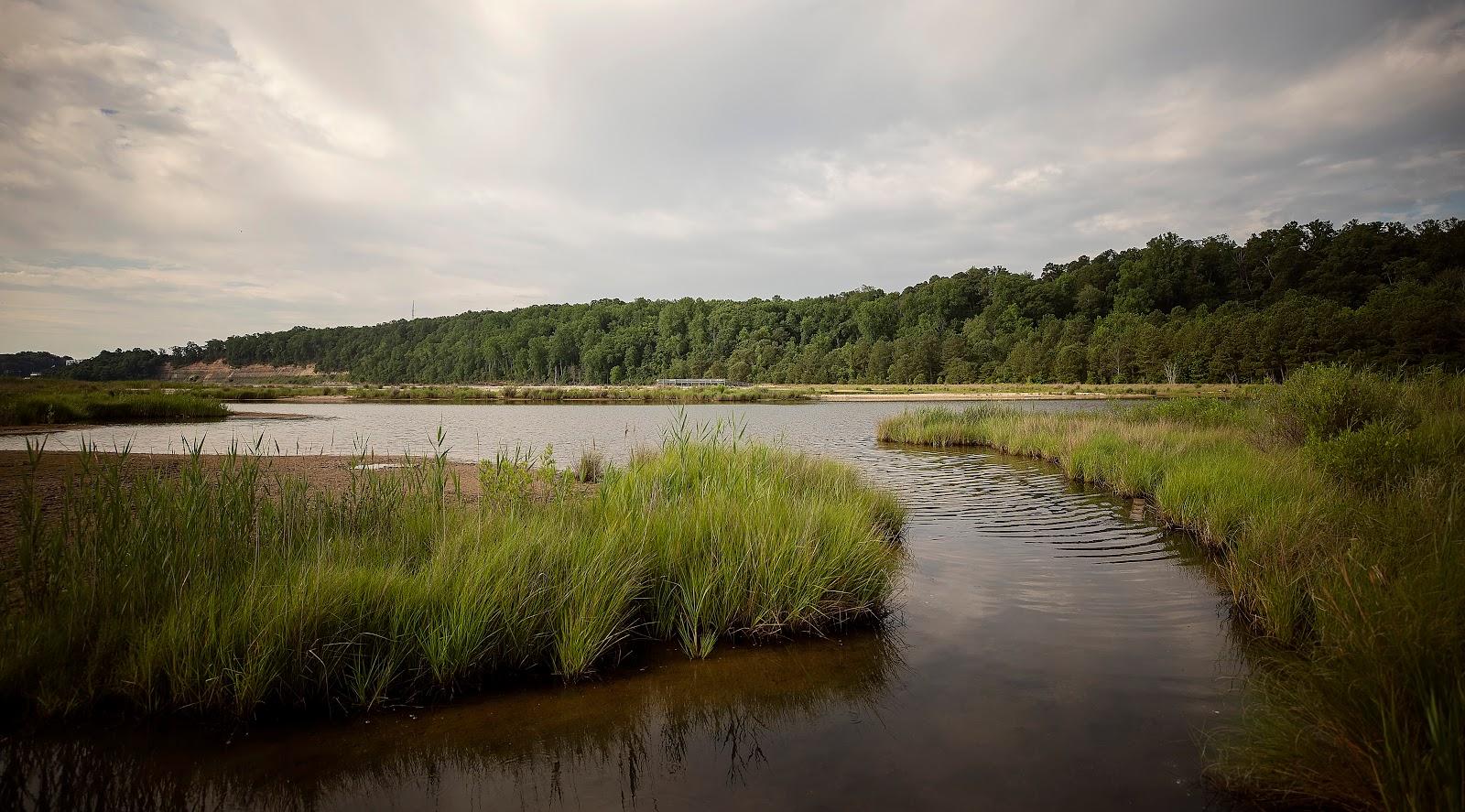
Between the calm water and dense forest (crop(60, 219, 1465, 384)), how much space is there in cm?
5028

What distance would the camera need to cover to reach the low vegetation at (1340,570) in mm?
2998

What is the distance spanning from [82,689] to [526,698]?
114 inches

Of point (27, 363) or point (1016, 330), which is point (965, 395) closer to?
point (1016, 330)

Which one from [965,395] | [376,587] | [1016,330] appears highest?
[1016,330]

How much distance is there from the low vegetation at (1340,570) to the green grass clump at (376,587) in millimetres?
3614

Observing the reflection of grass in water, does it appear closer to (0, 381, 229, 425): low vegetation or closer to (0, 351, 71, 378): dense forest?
(0, 381, 229, 425): low vegetation

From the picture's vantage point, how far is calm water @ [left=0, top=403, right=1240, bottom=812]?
3.63 meters

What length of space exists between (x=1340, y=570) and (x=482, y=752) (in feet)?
20.6

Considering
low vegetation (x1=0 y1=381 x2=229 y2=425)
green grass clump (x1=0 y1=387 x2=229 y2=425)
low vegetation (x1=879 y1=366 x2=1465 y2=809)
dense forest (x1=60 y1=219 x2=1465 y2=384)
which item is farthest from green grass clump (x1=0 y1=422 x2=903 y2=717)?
dense forest (x1=60 y1=219 x2=1465 y2=384)

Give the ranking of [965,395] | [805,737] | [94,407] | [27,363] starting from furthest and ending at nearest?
[27,363]
[965,395]
[94,407]
[805,737]

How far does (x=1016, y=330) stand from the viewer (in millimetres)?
114438

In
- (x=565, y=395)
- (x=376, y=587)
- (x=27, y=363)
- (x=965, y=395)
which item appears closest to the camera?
(x=376, y=587)

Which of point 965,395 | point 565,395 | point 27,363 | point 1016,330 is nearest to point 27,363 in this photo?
point 27,363

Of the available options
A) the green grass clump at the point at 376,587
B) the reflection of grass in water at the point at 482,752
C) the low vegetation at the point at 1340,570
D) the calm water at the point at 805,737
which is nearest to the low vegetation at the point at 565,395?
the low vegetation at the point at 1340,570
